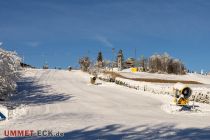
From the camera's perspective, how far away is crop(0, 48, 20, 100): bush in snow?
39547 mm

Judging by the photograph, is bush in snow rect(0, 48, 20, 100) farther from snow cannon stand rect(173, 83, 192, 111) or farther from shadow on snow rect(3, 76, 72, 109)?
snow cannon stand rect(173, 83, 192, 111)

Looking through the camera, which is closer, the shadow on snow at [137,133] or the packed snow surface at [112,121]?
the shadow on snow at [137,133]

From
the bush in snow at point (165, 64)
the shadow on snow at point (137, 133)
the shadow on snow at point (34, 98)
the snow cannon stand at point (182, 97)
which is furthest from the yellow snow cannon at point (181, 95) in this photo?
the bush in snow at point (165, 64)

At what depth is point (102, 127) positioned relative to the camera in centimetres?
2256

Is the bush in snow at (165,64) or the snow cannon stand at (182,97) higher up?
the bush in snow at (165,64)

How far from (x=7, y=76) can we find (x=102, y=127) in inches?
818

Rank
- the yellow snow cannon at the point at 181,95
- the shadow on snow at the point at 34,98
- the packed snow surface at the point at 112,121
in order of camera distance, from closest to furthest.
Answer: the packed snow surface at the point at 112,121 → the yellow snow cannon at the point at 181,95 → the shadow on snow at the point at 34,98

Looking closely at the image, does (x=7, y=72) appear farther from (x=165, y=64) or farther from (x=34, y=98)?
(x=165, y=64)

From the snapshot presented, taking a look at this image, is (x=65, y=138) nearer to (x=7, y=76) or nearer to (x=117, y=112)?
(x=117, y=112)

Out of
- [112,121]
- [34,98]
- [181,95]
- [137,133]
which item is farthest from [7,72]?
[137,133]

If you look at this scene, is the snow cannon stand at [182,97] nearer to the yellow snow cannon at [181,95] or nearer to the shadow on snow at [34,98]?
the yellow snow cannon at [181,95]

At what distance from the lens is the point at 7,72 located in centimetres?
4059

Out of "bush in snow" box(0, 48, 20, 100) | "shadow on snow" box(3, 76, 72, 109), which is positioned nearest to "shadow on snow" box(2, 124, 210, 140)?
"shadow on snow" box(3, 76, 72, 109)

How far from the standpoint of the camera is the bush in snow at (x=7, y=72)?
1557 inches
